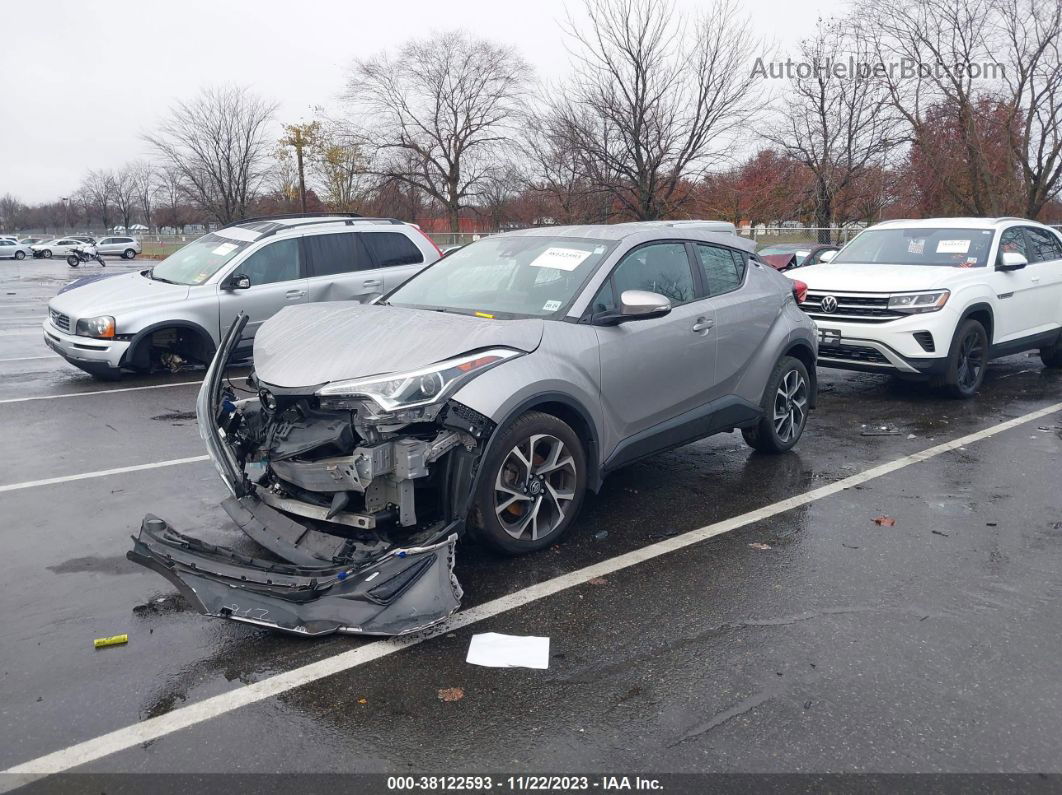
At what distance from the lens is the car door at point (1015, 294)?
364 inches

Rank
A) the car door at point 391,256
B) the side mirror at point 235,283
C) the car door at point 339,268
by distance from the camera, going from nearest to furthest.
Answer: the side mirror at point 235,283, the car door at point 339,268, the car door at point 391,256

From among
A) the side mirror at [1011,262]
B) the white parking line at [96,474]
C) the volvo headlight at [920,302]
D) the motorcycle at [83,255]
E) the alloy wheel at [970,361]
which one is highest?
the motorcycle at [83,255]

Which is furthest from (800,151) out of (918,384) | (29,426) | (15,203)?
(15,203)

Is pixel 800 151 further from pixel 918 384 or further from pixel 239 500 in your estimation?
pixel 239 500

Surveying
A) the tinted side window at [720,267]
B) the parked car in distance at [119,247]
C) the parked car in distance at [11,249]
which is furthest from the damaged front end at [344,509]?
the parked car in distance at [11,249]

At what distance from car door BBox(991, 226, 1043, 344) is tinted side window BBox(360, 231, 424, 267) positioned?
22.9ft

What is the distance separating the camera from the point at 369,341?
14.3 feet

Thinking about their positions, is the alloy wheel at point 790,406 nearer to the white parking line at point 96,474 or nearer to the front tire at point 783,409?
the front tire at point 783,409

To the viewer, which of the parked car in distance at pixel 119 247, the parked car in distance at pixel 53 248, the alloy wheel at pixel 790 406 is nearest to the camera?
the alloy wheel at pixel 790 406

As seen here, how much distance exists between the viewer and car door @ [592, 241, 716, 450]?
491cm

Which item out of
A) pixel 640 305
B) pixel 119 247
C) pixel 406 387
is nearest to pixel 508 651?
pixel 406 387

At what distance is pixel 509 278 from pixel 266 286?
17.9ft

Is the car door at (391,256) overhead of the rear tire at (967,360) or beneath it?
overhead

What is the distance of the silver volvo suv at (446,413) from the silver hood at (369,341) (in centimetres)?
1
